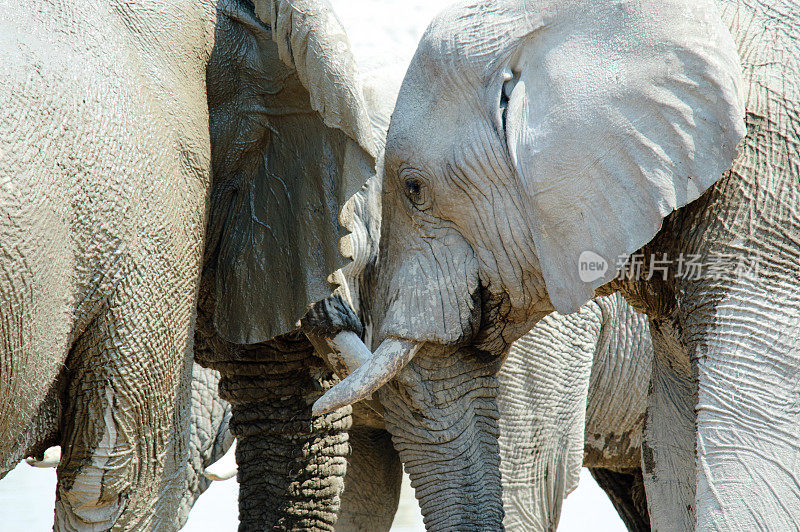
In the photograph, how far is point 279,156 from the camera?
3.07 meters

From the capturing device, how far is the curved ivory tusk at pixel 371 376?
2.84 metres

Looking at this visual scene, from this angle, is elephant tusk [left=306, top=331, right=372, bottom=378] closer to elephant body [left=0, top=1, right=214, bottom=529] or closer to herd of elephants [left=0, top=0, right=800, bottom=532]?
herd of elephants [left=0, top=0, right=800, bottom=532]

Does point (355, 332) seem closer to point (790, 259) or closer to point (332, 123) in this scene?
point (332, 123)

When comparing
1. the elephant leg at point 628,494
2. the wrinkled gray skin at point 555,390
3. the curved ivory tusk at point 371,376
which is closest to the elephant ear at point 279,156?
the curved ivory tusk at point 371,376

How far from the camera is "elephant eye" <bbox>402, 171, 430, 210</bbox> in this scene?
112 inches

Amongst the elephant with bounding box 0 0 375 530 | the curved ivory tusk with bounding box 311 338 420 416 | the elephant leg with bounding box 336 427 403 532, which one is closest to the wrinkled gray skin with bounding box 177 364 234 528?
the elephant leg with bounding box 336 427 403 532

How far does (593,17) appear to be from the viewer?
2562 mm

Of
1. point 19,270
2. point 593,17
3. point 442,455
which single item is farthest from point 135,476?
point 593,17

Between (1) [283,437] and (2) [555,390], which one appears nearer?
(1) [283,437]

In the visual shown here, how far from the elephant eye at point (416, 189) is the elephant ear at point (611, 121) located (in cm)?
27

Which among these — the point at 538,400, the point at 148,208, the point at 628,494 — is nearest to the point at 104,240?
the point at 148,208

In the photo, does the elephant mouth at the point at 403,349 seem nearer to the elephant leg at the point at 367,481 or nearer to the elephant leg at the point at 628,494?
the elephant leg at the point at 367,481

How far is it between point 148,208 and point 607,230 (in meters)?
0.97

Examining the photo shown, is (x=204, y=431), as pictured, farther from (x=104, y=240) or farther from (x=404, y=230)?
(x=104, y=240)
